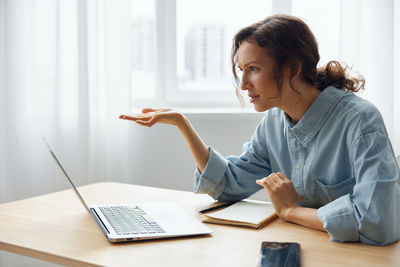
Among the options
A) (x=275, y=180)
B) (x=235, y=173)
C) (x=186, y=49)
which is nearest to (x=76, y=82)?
(x=186, y=49)

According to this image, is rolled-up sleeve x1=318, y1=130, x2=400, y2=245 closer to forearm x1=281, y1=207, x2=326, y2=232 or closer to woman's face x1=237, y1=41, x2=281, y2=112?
forearm x1=281, y1=207, x2=326, y2=232

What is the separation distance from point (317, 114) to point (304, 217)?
0.30m

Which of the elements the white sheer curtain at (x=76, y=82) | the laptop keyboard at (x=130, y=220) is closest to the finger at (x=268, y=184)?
the laptop keyboard at (x=130, y=220)

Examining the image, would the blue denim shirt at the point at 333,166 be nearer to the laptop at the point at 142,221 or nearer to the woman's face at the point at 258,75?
the woman's face at the point at 258,75

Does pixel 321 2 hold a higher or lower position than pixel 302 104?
higher

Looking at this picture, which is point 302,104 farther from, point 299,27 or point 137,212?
point 137,212

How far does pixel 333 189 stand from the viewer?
1.25m

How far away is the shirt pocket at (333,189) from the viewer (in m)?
1.24

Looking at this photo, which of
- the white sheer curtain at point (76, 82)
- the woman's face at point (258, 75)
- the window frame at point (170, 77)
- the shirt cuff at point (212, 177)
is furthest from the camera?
the window frame at point (170, 77)

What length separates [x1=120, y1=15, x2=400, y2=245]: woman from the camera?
3.45ft

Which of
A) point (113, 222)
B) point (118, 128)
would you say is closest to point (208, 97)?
point (118, 128)

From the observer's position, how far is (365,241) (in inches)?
40.6

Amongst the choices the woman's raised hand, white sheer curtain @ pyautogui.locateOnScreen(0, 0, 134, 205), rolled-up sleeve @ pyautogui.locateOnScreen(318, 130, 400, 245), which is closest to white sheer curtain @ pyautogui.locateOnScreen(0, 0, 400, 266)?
white sheer curtain @ pyautogui.locateOnScreen(0, 0, 134, 205)

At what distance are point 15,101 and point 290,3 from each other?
1.54 metres
